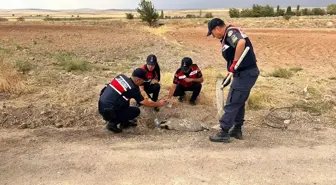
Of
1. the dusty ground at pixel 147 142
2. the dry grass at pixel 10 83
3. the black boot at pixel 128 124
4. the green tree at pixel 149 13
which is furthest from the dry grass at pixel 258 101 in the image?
the green tree at pixel 149 13

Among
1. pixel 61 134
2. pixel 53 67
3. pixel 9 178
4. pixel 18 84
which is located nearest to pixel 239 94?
pixel 61 134

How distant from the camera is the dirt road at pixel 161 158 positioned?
463 cm

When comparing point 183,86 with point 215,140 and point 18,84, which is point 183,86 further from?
point 18,84

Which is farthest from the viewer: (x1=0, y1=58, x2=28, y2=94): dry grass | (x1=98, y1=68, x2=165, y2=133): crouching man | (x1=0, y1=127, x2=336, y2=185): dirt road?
(x1=0, y1=58, x2=28, y2=94): dry grass

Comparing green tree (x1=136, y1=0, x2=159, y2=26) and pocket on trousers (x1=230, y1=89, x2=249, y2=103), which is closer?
pocket on trousers (x1=230, y1=89, x2=249, y2=103)

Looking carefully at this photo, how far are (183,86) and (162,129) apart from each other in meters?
1.37

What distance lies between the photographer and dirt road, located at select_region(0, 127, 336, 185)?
15.2 ft

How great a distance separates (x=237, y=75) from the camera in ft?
18.5

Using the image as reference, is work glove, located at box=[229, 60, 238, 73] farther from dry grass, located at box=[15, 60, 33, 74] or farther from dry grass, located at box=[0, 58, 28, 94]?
dry grass, located at box=[15, 60, 33, 74]

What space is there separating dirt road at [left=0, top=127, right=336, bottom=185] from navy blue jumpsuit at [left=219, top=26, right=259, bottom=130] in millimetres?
446

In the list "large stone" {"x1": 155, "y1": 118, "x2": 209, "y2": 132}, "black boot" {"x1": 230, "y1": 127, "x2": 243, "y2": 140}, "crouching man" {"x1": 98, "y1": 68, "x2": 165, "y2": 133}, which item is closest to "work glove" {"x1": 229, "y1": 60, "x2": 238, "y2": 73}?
"black boot" {"x1": 230, "y1": 127, "x2": 243, "y2": 140}

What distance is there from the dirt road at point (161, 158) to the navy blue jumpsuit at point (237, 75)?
0.45 m

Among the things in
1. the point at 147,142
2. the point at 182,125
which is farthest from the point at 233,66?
the point at 147,142

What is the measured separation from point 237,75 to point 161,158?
158 cm
